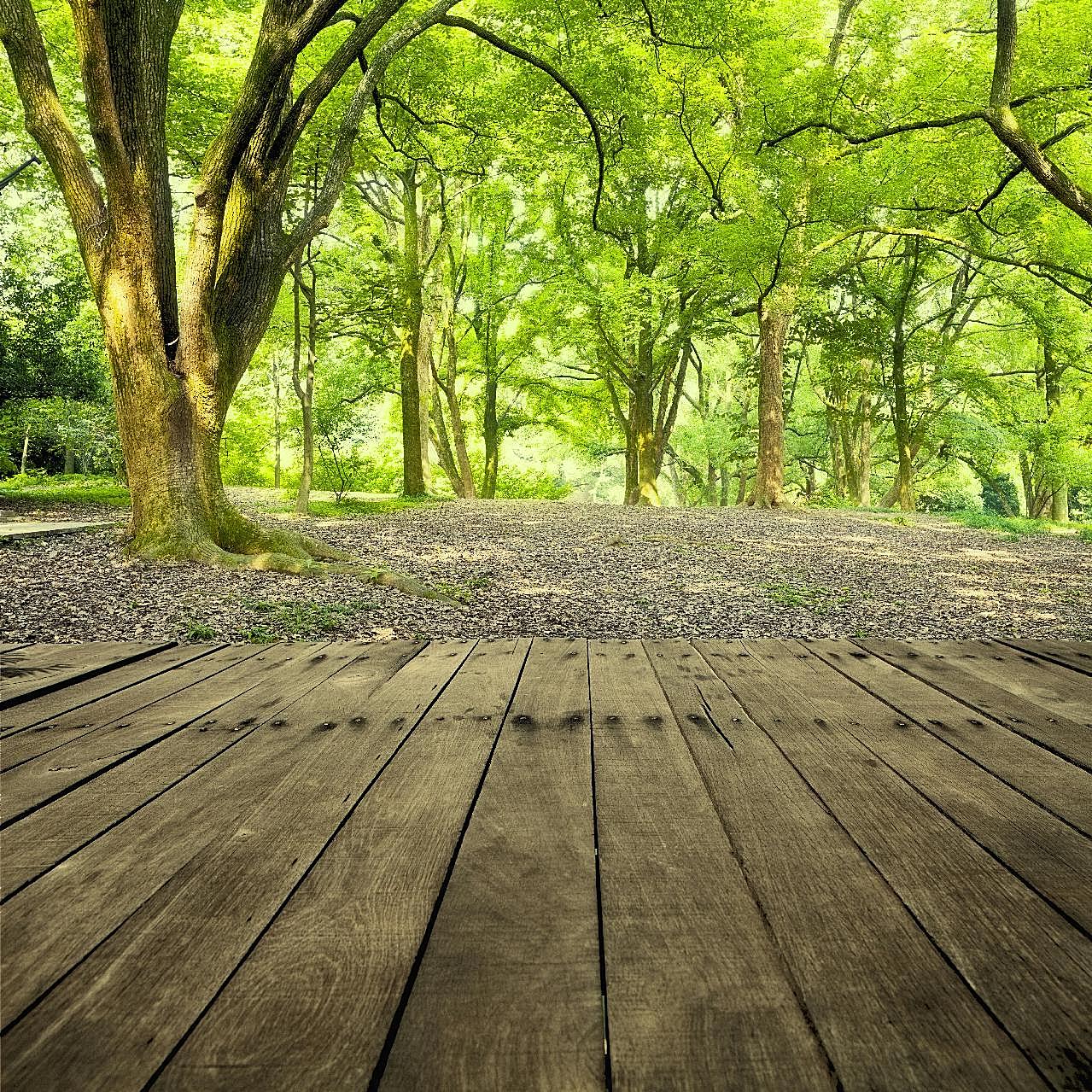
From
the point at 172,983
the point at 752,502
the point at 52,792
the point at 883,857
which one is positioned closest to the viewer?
the point at 172,983

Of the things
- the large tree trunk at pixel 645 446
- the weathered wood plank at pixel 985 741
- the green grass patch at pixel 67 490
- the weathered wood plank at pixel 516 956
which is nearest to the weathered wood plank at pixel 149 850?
the weathered wood plank at pixel 516 956

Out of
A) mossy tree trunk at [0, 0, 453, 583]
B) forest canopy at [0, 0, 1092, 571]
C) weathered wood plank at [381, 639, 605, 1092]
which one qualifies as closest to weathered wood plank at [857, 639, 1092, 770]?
weathered wood plank at [381, 639, 605, 1092]

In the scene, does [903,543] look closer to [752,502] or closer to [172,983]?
[752,502]

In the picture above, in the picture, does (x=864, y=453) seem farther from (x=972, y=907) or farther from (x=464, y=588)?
(x=972, y=907)

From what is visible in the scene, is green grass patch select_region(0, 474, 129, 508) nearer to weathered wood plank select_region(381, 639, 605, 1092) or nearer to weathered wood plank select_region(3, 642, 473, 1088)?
weathered wood plank select_region(3, 642, 473, 1088)

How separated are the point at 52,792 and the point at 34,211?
20.3 meters

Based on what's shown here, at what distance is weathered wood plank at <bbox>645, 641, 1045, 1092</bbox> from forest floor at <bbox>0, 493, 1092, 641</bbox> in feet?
9.47

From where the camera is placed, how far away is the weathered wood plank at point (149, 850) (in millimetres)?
1036

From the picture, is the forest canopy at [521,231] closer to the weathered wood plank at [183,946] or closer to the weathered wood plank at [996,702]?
the weathered wood plank at [996,702]

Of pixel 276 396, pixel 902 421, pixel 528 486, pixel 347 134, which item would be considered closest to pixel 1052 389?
pixel 902 421

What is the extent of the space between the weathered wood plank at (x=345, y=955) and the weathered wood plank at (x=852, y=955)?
518mm

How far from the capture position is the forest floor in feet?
14.3

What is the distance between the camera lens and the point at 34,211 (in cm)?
1716

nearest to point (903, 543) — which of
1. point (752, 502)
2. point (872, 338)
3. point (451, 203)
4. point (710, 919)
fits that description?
point (752, 502)
